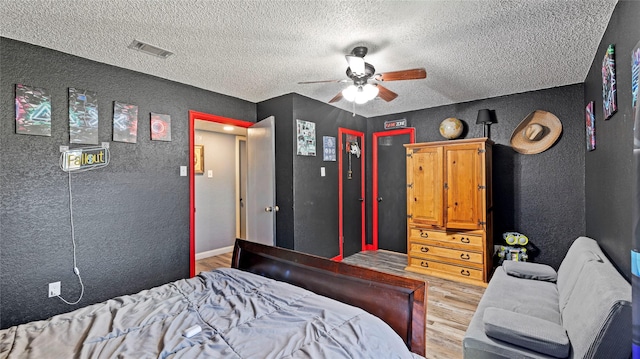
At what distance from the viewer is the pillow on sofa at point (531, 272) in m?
2.48

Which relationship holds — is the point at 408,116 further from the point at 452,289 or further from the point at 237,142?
the point at 237,142

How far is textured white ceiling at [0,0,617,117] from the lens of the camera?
1859 mm

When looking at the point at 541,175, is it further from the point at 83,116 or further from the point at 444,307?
the point at 83,116

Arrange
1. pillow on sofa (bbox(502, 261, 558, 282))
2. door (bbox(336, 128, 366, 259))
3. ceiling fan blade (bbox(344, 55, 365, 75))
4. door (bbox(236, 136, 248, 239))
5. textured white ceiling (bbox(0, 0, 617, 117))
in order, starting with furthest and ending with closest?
door (bbox(236, 136, 248, 239)) → door (bbox(336, 128, 366, 259)) → pillow on sofa (bbox(502, 261, 558, 282)) → ceiling fan blade (bbox(344, 55, 365, 75)) → textured white ceiling (bbox(0, 0, 617, 117))

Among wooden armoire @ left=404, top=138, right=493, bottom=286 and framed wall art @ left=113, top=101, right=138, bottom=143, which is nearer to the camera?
framed wall art @ left=113, top=101, right=138, bottom=143

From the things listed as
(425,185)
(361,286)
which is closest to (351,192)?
(425,185)

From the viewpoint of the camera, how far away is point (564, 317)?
170 cm

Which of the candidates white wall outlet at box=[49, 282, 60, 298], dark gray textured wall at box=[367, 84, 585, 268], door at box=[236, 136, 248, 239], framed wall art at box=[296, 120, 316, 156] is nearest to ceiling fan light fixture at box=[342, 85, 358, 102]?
framed wall art at box=[296, 120, 316, 156]

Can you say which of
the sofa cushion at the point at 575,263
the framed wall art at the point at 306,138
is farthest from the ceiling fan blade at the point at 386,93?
the sofa cushion at the point at 575,263

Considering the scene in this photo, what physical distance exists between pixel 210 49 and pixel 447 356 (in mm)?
3130

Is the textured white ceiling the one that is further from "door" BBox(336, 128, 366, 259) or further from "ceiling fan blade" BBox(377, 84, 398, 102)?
"door" BBox(336, 128, 366, 259)

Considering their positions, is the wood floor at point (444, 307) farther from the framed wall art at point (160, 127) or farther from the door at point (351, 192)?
the framed wall art at point (160, 127)

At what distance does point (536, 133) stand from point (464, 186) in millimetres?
1150

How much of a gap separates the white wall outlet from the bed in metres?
1.39
